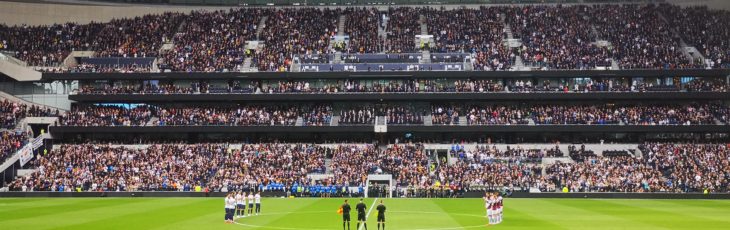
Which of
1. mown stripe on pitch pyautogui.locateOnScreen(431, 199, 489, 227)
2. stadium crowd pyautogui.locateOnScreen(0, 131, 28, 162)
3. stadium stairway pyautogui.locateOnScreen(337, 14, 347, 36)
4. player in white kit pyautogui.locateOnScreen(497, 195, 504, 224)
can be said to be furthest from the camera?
stadium stairway pyautogui.locateOnScreen(337, 14, 347, 36)

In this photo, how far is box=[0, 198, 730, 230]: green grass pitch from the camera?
39.5 metres

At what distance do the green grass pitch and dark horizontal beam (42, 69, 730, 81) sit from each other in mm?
32319

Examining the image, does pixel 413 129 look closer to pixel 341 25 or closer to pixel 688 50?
pixel 341 25

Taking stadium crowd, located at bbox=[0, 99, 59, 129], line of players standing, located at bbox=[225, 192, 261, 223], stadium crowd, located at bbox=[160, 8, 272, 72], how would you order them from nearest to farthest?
line of players standing, located at bbox=[225, 192, 261, 223] < stadium crowd, located at bbox=[0, 99, 59, 129] < stadium crowd, located at bbox=[160, 8, 272, 72]

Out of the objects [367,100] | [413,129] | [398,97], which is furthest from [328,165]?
[367,100]

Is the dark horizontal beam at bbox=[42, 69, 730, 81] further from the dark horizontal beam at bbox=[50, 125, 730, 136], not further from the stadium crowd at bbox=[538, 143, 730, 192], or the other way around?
the stadium crowd at bbox=[538, 143, 730, 192]

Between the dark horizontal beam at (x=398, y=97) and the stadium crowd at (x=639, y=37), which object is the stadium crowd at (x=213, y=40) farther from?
the stadium crowd at (x=639, y=37)

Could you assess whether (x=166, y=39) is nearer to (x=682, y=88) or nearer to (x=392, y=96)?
(x=392, y=96)

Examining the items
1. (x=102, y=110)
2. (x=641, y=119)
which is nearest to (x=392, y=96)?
(x=641, y=119)

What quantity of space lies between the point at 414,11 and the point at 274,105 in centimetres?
2498

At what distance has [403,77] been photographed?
303 feet

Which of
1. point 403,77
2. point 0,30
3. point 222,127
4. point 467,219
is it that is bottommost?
point 467,219

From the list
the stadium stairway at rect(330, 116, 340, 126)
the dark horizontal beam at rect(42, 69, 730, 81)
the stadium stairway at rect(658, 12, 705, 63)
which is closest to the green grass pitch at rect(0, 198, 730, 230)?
the stadium stairway at rect(330, 116, 340, 126)

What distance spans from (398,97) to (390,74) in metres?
2.97
